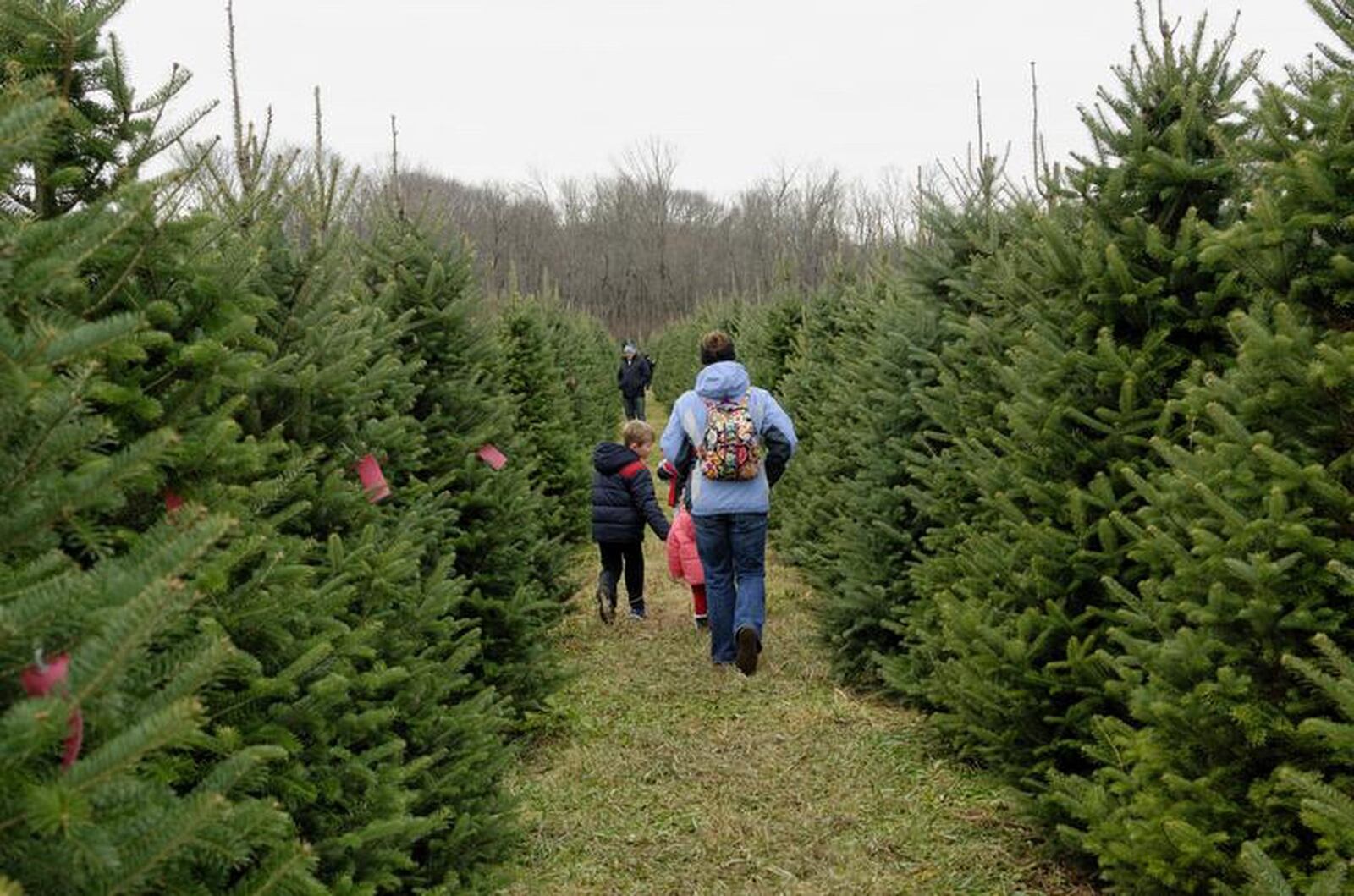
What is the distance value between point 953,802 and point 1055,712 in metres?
0.81

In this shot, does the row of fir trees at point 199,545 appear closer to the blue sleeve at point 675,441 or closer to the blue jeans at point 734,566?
the blue jeans at point 734,566

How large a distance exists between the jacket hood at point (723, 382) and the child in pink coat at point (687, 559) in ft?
4.51

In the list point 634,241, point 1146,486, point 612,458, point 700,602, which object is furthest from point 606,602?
point 634,241

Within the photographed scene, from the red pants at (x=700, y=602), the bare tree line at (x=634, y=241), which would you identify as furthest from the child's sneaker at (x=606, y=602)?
the bare tree line at (x=634, y=241)

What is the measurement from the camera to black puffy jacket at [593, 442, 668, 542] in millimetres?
9008

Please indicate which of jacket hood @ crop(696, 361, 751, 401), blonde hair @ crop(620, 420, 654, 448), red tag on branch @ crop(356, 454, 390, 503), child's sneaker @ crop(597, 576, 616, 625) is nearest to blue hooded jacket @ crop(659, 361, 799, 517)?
jacket hood @ crop(696, 361, 751, 401)

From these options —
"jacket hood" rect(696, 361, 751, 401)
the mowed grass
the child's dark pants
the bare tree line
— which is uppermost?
the bare tree line

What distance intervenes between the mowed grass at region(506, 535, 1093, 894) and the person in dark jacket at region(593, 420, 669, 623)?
153 cm

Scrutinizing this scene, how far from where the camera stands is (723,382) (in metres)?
7.38

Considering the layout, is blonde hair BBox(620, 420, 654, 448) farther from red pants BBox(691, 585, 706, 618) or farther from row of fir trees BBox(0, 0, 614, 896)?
row of fir trees BBox(0, 0, 614, 896)

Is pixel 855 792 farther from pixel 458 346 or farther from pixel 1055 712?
pixel 458 346

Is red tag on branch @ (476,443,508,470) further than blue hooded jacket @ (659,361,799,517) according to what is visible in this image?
No

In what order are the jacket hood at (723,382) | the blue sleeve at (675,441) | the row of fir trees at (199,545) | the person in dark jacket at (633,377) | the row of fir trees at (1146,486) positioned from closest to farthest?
the row of fir trees at (199,545), the row of fir trees at (1146,486), the jacket hood at (723,382), the blue sleeve at (675,441), the person in dark jacket at (633,377)

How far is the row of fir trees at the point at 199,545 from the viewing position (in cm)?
143
